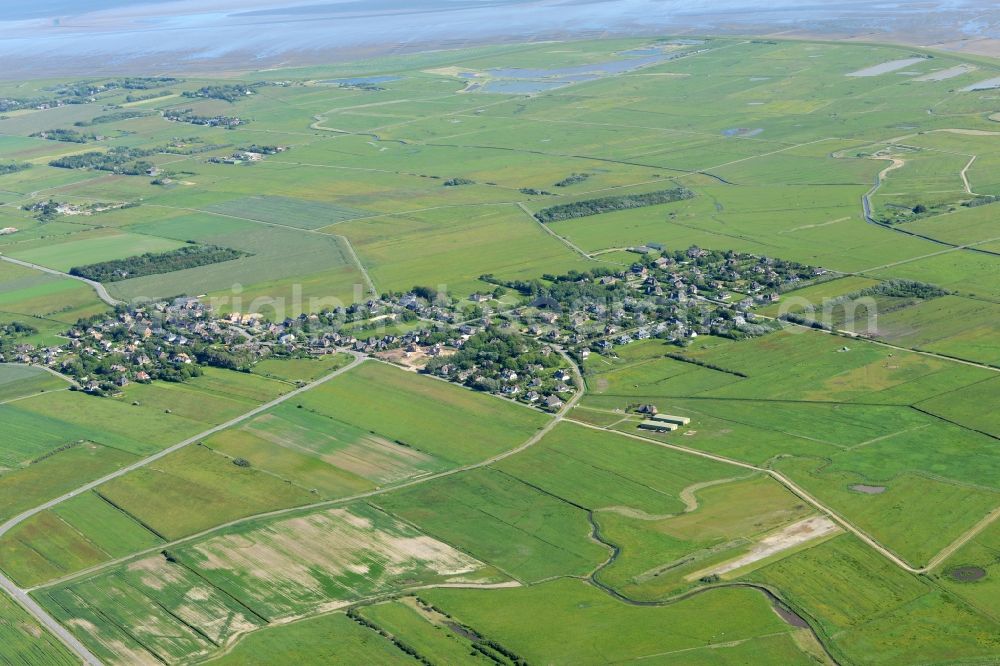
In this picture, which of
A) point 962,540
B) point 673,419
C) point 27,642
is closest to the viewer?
point 27,642

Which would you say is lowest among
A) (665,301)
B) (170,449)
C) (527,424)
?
→ (527,424)

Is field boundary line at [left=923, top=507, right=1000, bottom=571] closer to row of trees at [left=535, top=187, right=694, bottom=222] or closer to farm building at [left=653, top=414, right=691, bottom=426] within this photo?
farm building at [left=653, top=414, right=691, bottom=426]

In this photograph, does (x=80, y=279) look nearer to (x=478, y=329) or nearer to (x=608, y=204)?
(x=478, y=329)

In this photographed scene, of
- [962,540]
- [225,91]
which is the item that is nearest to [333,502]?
Result: [962,540]

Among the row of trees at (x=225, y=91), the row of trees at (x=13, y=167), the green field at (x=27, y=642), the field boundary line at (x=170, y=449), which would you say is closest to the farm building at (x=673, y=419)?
the field boundary line at (x=170, y=449)

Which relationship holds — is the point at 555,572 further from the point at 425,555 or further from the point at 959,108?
the point at 959,108

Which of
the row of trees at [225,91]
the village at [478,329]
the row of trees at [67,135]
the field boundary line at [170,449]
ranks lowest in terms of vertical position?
the field boundary line at [170,449]

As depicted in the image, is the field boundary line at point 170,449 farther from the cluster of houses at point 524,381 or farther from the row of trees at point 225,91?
A: the row of trees at point 225,91

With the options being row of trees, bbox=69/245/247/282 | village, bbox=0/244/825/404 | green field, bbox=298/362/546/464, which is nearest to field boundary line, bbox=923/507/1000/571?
green field, bbox=298/362/546/464

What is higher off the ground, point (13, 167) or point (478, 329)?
point (13, 167)

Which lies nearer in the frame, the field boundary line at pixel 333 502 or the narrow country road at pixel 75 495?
the narrow country road at pixel 75 495

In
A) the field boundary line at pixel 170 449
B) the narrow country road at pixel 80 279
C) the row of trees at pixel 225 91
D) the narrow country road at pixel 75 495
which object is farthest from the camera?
the row of trees at pixel 225 91

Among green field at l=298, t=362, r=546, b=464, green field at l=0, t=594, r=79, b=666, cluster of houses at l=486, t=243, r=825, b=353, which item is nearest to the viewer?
green field at l=0, t=594, r=79, b=666
